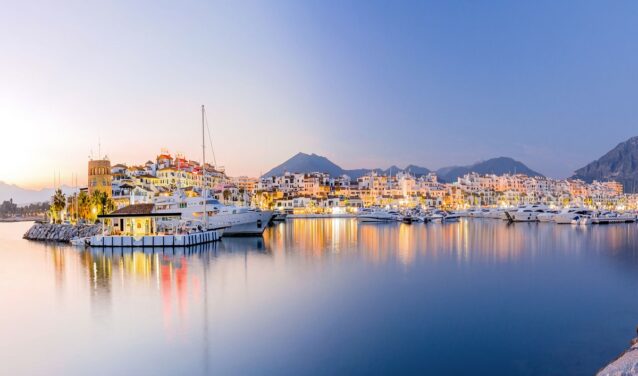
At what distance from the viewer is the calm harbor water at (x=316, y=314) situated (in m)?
11.1

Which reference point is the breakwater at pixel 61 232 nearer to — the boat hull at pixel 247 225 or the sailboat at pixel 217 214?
the sailboat at pixel 217 214

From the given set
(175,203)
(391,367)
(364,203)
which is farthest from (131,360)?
(364,203)

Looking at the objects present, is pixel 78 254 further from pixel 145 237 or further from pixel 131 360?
pixel 131 360

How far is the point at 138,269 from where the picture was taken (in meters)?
24.7

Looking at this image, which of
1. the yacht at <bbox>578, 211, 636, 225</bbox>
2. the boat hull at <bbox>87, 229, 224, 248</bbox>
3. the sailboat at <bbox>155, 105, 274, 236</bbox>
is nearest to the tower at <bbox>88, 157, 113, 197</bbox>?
the sailboat at <bbox>155, 105, 274, 236</bbox>

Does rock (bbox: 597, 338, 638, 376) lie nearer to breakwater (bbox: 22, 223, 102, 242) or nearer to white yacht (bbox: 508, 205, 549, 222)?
breakwater (bbox: 22, 223, 102, 242)

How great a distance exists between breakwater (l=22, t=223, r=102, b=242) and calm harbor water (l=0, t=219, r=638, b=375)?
44.4ft

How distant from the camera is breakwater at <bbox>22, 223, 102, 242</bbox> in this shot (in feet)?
142

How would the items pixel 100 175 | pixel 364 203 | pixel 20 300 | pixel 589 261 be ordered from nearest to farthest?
pixel 20 300 → pixel 589 261 → pixel 100 175 → pixel 364 203

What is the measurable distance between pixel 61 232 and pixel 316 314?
3961 centimetres

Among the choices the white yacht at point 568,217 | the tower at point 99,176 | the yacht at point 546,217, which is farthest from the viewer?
the yacht at point 546,217

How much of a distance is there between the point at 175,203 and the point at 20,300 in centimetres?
2460

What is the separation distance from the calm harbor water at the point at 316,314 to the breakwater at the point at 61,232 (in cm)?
1353

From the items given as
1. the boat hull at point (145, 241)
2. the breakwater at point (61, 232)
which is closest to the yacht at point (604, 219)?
the boat hull at point (145, 241)
